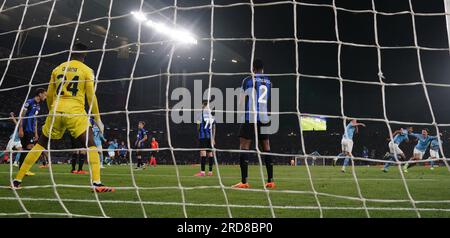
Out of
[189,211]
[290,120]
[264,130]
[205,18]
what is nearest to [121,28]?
[205,18]

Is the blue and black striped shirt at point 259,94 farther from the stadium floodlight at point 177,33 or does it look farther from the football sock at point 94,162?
the football sock at point 94,162

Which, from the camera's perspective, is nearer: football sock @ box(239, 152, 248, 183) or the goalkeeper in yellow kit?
the goalkeeper in yellow kit

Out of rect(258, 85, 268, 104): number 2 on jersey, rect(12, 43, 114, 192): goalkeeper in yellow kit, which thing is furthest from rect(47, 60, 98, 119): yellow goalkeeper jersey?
rect(258, 85, 268, 104): number 2 on jersey

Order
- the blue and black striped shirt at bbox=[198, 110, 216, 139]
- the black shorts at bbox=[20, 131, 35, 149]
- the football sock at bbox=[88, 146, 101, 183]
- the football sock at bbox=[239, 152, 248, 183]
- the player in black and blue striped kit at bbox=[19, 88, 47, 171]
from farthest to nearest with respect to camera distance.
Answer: the blue and black striped shirt at bbox=[198, 110, 216, 139]
the black shorts at bbox=[20, 131, 35, 149]
the player in black and blue striped kit at bbox=[19, 88, 47, 171]
the football sock at bbox=[239, 152, 248, 183]
the football sock at bbox=[88, 146, 101, 183]

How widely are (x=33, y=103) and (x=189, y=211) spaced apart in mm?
5526

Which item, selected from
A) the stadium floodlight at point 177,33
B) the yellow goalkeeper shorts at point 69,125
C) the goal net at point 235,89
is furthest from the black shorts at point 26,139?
the yellow goalkeeper shorts at point 69,125

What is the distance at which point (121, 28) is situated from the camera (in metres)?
24.0

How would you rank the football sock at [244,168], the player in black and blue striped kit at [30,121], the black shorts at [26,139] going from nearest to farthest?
1. the football sock at [244,168]
2. the player in black and blue striped kit at [30,121]
3. the black shorts at [26,139]

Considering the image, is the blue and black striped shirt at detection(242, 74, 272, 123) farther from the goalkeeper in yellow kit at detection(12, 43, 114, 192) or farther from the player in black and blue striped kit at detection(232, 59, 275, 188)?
the goalkeeper in yellow kit at detection(12, 43, 114, 192)

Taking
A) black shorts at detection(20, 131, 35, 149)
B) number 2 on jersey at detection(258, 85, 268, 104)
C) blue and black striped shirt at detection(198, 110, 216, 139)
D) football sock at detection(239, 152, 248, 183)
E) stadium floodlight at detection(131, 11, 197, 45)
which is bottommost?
football sock at detection(239, 152, 248, 183)

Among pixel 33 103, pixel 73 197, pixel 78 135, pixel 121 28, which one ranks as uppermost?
pixel 121 28

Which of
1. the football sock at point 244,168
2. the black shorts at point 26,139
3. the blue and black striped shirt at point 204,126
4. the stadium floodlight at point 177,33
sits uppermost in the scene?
the stadium floodlight at point 177,33

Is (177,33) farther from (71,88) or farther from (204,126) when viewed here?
(204,126)
